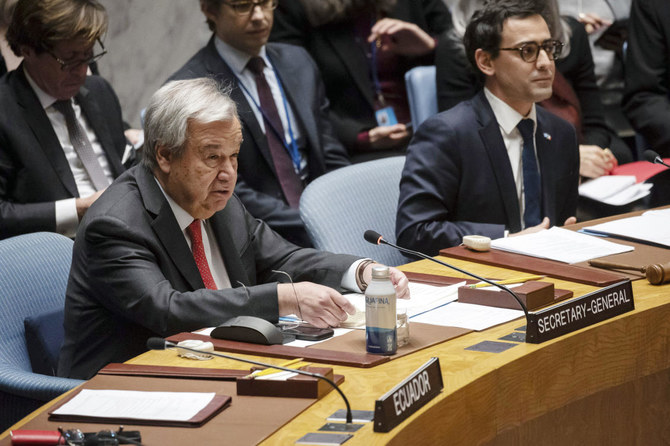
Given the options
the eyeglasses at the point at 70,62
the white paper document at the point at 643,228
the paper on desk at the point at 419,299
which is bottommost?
the white paper document at the point at 643,228

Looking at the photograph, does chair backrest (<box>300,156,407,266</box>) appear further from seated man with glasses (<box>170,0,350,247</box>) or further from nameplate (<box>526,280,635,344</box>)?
nameplate (<box>526,280,635,344</box>)

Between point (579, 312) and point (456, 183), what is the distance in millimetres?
1176

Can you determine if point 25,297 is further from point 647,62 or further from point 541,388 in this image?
point 647,62

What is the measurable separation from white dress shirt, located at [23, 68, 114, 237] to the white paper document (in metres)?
1.70

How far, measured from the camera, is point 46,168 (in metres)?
3.41

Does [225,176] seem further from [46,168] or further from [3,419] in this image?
[46,168]

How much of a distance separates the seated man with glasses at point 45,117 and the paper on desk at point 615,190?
188 centimetres

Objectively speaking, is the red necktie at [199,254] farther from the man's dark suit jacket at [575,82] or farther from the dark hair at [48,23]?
the man's dark suit jacket at [575,82]

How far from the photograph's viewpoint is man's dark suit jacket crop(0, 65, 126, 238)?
10.9 ft

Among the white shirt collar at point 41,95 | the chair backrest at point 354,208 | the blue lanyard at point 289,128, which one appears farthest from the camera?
the blue lanyard at point 289,128

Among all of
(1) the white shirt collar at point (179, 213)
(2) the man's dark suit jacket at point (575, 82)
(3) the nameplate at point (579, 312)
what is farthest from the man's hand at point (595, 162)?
(1) the white shirt collar at point (179, 213)

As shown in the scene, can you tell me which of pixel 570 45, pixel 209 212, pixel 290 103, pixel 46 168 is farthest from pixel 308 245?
pixel 570 45

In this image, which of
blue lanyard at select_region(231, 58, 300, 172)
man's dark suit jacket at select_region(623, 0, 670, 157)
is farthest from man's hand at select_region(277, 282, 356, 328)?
man's dark suit jacket at select_region(623, 0, 670, 157)

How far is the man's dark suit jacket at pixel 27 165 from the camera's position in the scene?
3.31 m
